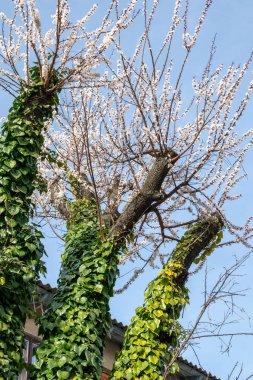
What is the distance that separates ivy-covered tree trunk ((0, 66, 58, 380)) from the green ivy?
43 cm

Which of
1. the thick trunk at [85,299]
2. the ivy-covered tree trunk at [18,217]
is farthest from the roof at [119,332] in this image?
the ivy-covered tree trunk at [18,217]

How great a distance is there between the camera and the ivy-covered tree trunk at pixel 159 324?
1028 centimetres

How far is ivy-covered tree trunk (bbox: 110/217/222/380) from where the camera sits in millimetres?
10281

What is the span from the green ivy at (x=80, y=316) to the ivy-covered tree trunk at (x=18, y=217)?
43 cm

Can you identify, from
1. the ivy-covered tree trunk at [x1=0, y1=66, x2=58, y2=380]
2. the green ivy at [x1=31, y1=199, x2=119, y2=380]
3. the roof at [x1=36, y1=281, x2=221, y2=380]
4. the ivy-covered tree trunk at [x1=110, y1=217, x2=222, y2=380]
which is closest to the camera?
the ivy-covered tree trunk at [x1=0, y1=66, x2=58, y2=380]

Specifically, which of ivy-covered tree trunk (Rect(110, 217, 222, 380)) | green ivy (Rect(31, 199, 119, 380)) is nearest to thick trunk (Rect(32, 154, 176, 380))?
green ivy (Rect(31, 199, 119, 380))

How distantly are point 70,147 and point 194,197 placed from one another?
333 cm

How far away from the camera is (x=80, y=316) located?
32.8 feet

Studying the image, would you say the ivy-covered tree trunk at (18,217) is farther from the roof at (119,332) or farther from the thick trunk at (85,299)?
the roof at (119,332)

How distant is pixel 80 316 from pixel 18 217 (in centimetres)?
145

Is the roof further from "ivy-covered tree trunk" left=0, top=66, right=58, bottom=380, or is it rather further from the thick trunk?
"ivy-covered tree trunk" left=0, top=66, right=58, bottom=380

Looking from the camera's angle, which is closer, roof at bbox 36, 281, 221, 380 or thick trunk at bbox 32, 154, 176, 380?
thick trunk at bbox 32, 154, 176, 380

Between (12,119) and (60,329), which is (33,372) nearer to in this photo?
(60,329)

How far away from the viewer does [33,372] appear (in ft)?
32.0
